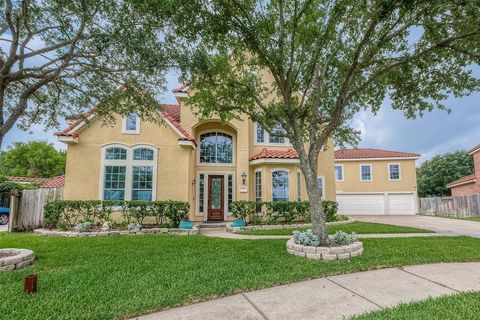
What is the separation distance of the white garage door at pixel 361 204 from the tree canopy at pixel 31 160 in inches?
1531

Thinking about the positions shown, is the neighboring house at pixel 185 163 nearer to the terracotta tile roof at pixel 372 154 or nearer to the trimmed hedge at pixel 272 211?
the trimmed hedge at pixel 272 211

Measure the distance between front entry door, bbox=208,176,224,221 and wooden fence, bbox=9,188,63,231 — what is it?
296 inches

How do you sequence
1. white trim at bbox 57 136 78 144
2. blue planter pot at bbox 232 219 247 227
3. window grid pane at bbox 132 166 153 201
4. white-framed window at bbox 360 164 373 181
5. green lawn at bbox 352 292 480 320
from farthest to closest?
white-framed window at bbox 360 164 373 181
window grid pane at bbox 132 166 153 201
blue planter pot at bbox 232 219 247 227
white trim at bbox 57 136 78 144
green lawn at bbox 352 292 480 320

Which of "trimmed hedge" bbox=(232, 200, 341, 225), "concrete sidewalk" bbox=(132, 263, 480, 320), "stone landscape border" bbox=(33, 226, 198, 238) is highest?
"trimmed hedge" bbox=(232, 200, 341, 225)

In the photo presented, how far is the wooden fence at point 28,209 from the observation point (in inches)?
475

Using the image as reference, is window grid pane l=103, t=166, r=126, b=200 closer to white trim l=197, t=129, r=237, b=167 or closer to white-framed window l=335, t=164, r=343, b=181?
white trim l=197, t=129, r=237, b=167

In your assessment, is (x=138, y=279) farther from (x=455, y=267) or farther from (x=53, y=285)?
(x=455, y=267)

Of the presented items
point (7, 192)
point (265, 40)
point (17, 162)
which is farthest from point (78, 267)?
point (17, 162)

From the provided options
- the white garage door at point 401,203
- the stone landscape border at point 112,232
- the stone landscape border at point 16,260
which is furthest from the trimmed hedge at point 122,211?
the white garage door at point 401,203

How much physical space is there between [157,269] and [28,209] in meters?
10.2

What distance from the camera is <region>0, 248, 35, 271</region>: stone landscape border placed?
5.77 metres

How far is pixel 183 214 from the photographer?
1211 centimetres

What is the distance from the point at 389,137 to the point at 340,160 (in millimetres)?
12715

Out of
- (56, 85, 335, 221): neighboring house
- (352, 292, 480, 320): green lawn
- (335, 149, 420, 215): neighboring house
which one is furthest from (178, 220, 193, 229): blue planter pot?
(335, 149, 420, 215): neighboring house
